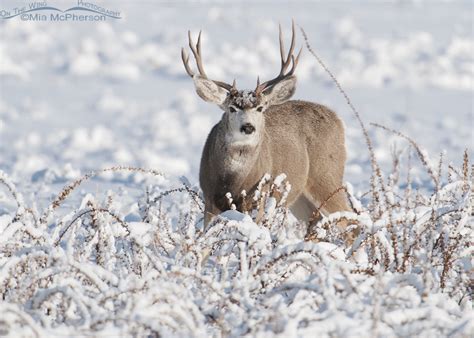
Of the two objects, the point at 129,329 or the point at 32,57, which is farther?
the point at 32,57

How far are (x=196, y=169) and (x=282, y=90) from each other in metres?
6.12

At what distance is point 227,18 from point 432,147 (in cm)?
1950

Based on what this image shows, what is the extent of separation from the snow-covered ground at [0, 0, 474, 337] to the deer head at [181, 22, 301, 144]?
0.69 metres

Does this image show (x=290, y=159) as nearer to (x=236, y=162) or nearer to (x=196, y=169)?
(x=236, y=162)

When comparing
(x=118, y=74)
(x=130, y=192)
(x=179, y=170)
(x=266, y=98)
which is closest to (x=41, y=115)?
(x=118, y=74)

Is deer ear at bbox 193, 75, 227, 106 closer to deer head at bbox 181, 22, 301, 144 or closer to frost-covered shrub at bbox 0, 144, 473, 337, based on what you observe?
deer head at bbox 181, 22, 301, 144

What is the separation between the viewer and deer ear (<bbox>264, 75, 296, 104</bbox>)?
6.98m

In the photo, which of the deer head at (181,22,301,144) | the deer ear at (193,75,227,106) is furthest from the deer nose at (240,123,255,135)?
the deer ear at (193,75,227,106)

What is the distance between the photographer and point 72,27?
32.8 m

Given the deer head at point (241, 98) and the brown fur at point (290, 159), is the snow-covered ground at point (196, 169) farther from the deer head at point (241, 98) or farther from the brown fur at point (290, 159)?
the deer head at point (241, 98)

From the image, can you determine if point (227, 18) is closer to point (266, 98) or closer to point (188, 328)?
point (266, 98)

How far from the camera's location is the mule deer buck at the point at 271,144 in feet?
21.8

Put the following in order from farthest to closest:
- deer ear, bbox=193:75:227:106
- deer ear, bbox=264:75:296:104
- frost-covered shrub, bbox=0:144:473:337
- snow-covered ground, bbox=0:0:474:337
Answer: deer ear, bbox=264:75:296:104 → deer ear, bbox=193:75:227:106 → snow-covered ground, bbox=0:0:474:337 → frost-covered shrub, bbox=0:144:473:337

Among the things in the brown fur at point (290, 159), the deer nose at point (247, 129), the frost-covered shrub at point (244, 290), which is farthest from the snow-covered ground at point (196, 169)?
the deer nose at point (247, 129)
